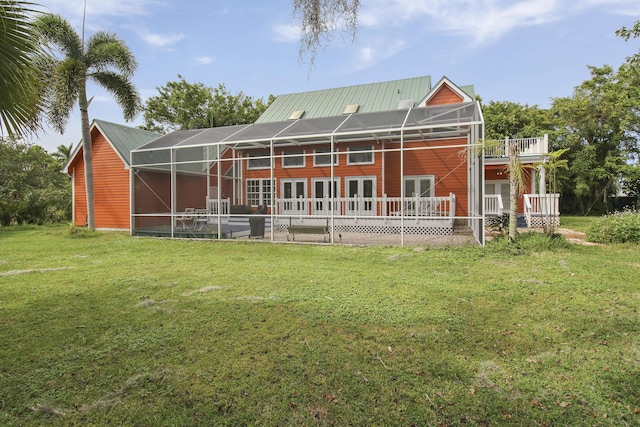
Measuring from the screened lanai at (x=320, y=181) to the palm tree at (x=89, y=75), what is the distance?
3.19m

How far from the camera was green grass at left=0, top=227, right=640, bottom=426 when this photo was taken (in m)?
2.54

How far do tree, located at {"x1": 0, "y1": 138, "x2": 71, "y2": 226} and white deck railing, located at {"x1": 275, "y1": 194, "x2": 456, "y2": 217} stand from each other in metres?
14.8

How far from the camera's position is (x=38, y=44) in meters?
3.10

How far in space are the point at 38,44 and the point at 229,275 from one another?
14.6 feet

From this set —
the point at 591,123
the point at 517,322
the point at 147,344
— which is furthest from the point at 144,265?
the point at 591,123

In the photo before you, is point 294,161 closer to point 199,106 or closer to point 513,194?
point 513,194

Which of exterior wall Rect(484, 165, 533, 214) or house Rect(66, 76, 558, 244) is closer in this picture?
house Rect(66, 76, 558, 244)

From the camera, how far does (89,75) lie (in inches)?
607

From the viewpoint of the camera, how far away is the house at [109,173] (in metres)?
16.7

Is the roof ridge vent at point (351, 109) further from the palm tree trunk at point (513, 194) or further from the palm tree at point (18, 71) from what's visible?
the palm tree at point (18, 71)

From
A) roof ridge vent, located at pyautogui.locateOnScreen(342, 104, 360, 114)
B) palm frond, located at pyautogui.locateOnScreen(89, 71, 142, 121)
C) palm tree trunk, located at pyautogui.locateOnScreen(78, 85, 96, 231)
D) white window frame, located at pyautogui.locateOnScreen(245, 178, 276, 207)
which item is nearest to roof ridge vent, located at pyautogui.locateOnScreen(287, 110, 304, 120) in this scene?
roof ridge vent, located at pyautogui.locateOnScreen(342, 104, 360, 114)

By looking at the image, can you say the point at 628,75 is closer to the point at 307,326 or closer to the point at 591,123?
the point at 591,123

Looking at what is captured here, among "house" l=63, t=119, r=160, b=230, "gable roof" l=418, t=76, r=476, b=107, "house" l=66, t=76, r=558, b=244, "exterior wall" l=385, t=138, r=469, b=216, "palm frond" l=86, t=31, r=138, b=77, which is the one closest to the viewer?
"house" l=66, t=76, r=558, b=244

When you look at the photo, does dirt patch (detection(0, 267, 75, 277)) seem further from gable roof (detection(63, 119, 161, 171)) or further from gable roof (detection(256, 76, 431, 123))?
gable roof (detection(256, 76, 431, 123))
